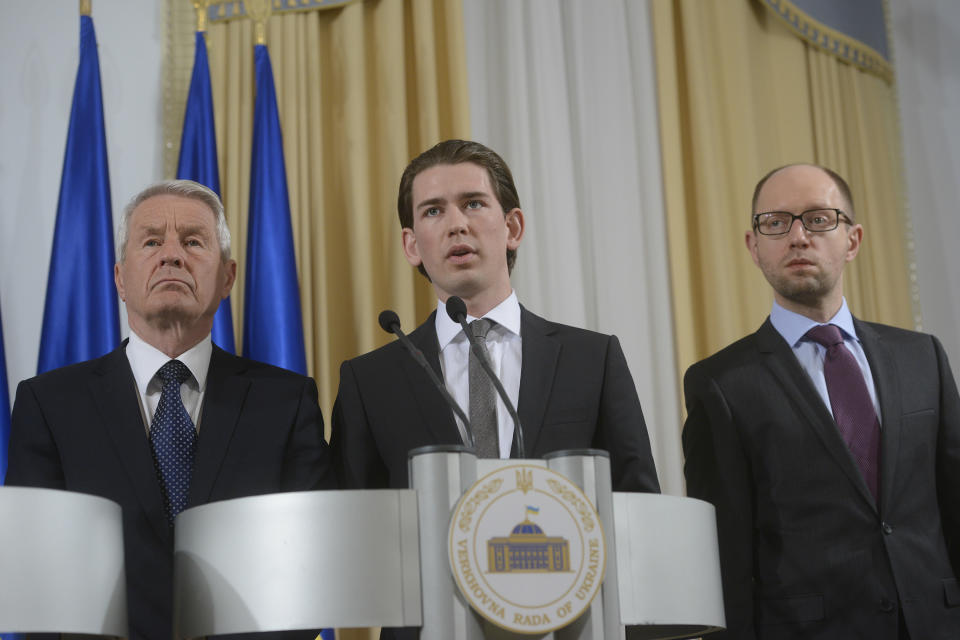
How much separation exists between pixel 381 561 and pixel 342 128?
318 cm

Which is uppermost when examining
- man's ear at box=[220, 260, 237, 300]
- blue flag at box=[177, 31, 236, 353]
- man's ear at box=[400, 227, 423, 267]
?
blue flag at box=[177, 31, 236, 353]

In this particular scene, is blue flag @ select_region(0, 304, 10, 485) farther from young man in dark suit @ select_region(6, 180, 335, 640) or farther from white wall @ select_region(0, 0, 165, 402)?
young man in dark suit @ select_region(6, 180, 335, 640)

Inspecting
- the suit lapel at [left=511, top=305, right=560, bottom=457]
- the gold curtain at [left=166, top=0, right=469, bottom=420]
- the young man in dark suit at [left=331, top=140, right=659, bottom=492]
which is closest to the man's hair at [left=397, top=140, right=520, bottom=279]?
the young man in dark suit at [left=331, top=140, right=659, bottom=492]

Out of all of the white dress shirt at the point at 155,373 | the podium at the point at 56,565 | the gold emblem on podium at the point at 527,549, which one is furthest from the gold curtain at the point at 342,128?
the gold emblem on podium at the point at 527,549

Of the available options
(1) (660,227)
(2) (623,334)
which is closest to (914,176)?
(1) (660,227)

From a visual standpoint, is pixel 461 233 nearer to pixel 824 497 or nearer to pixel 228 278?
pixel 228 278

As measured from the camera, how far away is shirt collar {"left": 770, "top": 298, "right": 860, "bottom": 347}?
301 cm

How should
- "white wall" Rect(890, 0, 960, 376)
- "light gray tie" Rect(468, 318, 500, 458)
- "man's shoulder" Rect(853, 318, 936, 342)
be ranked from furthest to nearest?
"white wall" Rect(890, 0, 960, 376) < "man's shoulder" Rect(853, 318, 936, 342) < "light gray tie" Rect(468, 318, 500, 458)

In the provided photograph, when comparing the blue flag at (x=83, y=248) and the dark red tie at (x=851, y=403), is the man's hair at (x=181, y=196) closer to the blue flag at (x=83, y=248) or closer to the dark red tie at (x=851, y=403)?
the blue flag at (x=83, y=248)

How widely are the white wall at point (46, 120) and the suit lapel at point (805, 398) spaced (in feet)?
8.15

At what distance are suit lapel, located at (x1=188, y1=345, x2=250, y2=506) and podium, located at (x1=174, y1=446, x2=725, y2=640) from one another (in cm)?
75

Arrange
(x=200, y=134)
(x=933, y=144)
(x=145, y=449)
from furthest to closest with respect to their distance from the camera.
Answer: (x=933, y=144)
(x=200, y=134)
(x=145, y=449)

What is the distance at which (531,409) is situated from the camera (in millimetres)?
2566

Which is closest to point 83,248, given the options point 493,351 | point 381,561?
point 493,351
